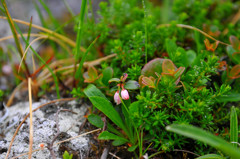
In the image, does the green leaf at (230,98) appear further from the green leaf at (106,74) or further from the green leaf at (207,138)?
the green leaf at (106,74)

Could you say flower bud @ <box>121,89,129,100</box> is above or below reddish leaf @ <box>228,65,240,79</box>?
above

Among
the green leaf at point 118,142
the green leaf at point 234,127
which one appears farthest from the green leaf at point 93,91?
the green leaf at point 234,127

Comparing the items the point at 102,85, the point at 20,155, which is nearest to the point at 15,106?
the point at 20,155

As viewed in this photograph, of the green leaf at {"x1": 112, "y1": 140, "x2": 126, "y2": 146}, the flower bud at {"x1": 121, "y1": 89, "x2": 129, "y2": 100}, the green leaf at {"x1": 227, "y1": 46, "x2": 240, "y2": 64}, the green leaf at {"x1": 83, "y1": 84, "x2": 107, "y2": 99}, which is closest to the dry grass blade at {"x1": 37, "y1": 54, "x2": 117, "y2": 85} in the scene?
the green leaf at {"x1": 83, "y1": 84, "x2": 107, "y2": 99}

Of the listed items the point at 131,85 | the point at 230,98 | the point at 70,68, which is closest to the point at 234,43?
the point at 230,98

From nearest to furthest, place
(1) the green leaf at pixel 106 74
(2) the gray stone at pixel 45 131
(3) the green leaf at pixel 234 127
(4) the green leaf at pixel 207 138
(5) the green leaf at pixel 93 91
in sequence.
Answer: (4) the green leaf at pixel 207 138, (3) the green leaf at pixel 234 127, (2) the gray stone at pixel 45 131, (5) the green leaf at pixel 93 91, (1) the green leaf at pixel 106 74

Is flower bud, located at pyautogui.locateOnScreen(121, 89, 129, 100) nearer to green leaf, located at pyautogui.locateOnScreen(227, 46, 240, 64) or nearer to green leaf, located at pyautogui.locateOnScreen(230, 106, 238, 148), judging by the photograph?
green leaf, located at pyautogui.locateOnScreen(230, 106, 238, 148)

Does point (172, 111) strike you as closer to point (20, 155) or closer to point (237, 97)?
point (237, 97)

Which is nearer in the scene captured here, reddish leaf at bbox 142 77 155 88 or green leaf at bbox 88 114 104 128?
reddish leaf at bbox 142 77 155 88
